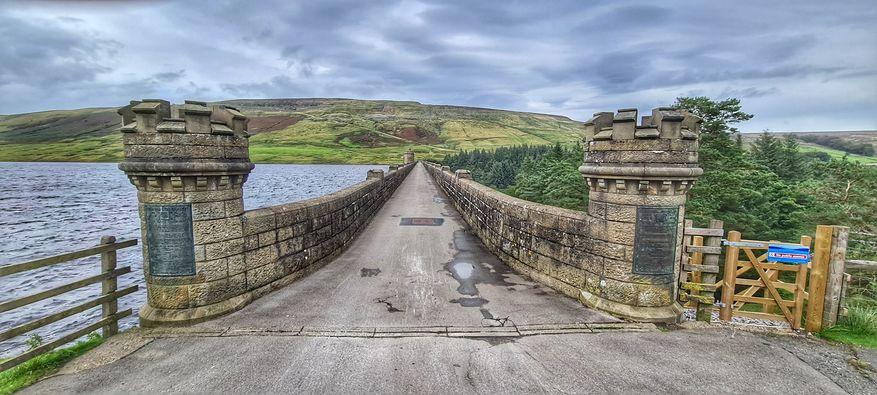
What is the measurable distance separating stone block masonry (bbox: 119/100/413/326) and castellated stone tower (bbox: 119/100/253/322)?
0.01 meters

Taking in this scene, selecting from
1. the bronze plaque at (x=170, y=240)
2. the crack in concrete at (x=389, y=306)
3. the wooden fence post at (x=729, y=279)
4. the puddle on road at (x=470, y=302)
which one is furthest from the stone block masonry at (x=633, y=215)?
the bronze plaque at (x=170, y=240)

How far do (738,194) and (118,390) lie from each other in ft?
79.8

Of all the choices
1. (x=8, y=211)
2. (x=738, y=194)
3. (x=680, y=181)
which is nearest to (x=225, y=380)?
(x=680, y=181)

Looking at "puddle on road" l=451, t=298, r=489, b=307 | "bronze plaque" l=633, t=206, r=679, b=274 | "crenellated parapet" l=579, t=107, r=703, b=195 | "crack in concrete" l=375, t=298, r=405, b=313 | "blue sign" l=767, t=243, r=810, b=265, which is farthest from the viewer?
"puddle on road" l=451, t=298, r=489, b=307

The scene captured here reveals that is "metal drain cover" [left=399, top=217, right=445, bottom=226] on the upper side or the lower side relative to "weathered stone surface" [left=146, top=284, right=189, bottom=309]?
lower

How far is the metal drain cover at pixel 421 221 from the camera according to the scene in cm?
1259

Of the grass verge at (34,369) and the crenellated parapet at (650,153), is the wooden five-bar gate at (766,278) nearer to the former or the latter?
the crenellated parapet at (650,153)

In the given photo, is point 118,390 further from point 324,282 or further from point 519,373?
point 519,373

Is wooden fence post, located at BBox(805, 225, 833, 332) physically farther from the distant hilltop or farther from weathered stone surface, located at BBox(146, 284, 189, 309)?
the distant hilltop

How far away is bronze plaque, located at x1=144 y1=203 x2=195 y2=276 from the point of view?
17.0 ft

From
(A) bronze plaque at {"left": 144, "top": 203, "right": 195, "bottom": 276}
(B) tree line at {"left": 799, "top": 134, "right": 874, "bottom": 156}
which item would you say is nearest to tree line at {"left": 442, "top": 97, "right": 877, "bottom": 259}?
(A) bronze plaque at {"left": 144, "top": 203, "right": 195, "bottom": 276}

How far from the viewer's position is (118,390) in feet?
12.3

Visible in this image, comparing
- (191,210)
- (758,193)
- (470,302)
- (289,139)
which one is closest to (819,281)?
(470,302)

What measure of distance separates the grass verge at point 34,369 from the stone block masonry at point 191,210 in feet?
2.69
